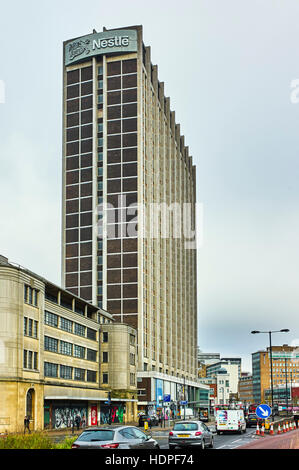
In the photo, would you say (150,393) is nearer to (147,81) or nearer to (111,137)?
(111,137)

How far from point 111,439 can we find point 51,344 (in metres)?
55.4

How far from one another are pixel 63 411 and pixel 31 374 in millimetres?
12067

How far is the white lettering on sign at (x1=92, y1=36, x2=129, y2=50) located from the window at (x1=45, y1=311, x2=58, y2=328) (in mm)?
80577

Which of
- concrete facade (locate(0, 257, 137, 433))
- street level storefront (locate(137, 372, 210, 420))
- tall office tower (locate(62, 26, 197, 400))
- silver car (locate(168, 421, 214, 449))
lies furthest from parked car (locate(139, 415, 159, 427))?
silver car (locate(168, 421, 214, 449))

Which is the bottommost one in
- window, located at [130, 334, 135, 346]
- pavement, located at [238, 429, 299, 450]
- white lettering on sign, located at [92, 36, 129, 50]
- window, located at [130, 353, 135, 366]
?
pavement, located at [238, 429, 299, 450]

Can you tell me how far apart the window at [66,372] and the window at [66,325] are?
481cm

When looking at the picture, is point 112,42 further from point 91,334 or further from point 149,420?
point 149,420

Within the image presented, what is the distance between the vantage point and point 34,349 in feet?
226

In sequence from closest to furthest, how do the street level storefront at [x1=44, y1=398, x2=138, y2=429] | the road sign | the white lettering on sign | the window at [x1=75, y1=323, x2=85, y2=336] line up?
the road sign < the street level storefront at [x1=44, y1=398, x2=138, y2=429] < the window at [x1=75, y1=323, x2=85, y2=336] < the white lettering on sign

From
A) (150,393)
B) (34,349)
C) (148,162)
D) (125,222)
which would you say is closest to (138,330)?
(150,393)

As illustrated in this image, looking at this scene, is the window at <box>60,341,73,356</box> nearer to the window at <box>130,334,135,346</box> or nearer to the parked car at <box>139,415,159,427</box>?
the parked car at <box>139,415,159,427</box>

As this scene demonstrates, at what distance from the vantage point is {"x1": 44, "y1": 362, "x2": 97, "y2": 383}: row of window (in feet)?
247

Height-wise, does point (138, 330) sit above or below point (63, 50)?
below

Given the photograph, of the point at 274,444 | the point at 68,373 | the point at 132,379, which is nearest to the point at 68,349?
the point at 68,373
